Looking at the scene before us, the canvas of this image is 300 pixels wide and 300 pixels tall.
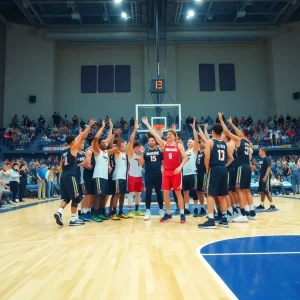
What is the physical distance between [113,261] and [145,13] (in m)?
21.0

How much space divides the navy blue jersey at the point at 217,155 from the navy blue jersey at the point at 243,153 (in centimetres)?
99

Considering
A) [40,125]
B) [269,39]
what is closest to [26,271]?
[40,125]

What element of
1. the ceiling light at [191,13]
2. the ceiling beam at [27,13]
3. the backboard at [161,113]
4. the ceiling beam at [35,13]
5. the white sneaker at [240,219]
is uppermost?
the ceiling beam at [27,13]

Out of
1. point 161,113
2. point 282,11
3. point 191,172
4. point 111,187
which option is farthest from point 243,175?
point 282,11

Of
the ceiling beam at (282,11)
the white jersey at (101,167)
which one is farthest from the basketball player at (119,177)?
the ceiling beam at (282,11)

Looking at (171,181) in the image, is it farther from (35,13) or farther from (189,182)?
(35,13)

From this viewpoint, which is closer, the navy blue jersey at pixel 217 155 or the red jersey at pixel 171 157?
the navy blue jersey at pixel 217 155

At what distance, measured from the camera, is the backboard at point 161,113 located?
17.0 m

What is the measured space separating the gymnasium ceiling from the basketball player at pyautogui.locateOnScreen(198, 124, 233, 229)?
16234 millimetres

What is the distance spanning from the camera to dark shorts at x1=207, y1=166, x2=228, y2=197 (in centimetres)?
559

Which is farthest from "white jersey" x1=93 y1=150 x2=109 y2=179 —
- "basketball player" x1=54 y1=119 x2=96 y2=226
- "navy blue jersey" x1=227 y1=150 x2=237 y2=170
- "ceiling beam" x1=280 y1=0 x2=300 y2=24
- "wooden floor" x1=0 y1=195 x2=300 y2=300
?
"ceiling beam" x1=280 y1=0 x2=300 y2=24

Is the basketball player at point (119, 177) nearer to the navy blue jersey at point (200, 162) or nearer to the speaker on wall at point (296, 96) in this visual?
the navy blue jersey at point (200, 162)

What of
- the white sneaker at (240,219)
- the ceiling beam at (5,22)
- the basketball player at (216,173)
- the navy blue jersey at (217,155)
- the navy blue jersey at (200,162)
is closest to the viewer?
the basketball player at (216,173)

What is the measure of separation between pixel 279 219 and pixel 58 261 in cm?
485
